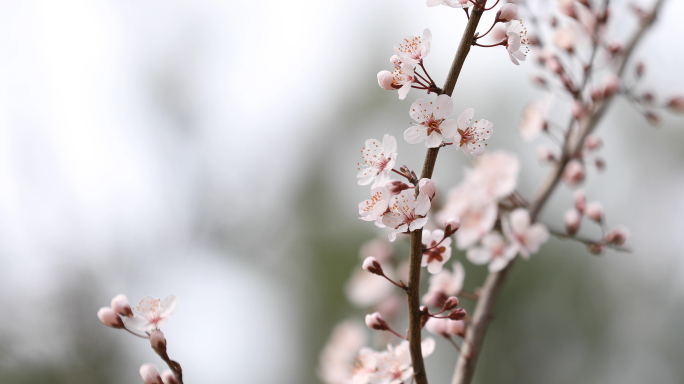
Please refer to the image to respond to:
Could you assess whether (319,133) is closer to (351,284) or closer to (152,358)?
(152,358)

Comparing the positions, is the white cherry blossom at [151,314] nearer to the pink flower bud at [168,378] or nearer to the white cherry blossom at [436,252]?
the pink flower bud at [168,378]

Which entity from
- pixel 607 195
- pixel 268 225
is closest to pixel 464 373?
pixel 268 225

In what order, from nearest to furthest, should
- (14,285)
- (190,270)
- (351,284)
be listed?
(351,284)
(14,285)
(190,270)

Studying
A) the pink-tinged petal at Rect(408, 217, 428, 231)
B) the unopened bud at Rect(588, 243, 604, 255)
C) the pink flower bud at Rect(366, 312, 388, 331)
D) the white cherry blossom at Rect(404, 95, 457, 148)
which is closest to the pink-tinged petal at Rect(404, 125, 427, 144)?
the white cherry blossom at Rect(404, 95, 457, 148)

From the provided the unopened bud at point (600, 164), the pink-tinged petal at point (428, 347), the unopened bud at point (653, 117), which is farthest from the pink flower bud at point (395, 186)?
the unopened bud at point (653, 117)

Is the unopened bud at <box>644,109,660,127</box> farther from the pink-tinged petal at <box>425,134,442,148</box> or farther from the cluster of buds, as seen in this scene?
the cluster of buds
